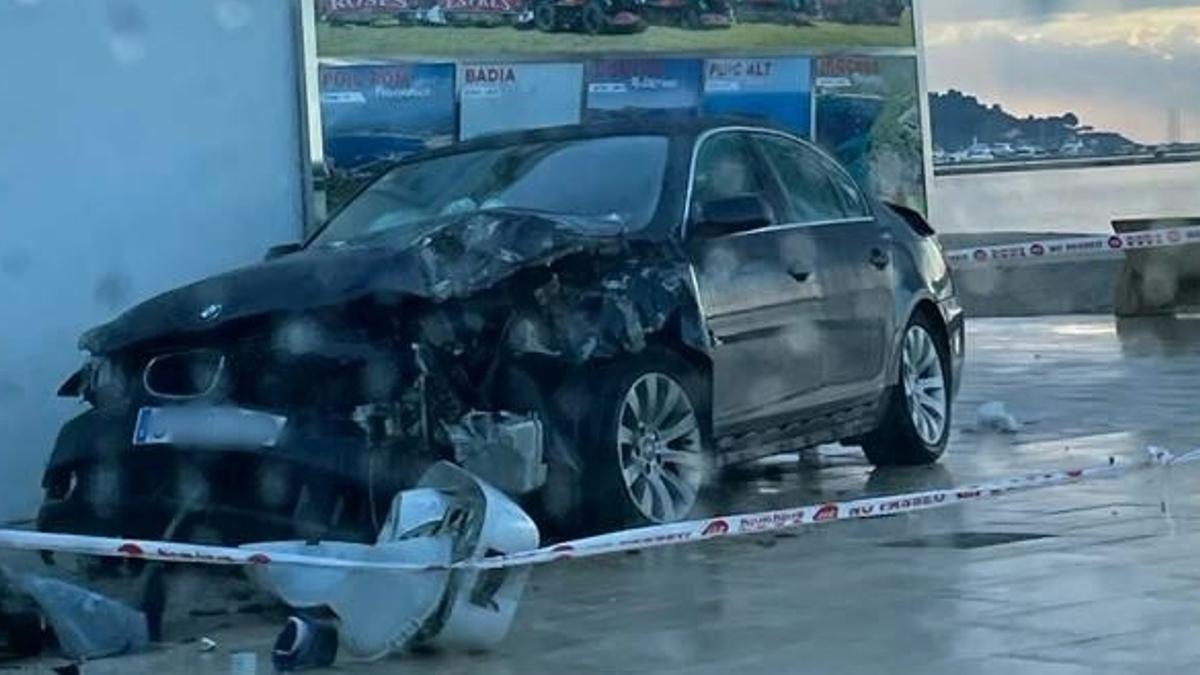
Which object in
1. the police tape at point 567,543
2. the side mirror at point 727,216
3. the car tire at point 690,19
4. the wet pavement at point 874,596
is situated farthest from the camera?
the car tire at point 690,19

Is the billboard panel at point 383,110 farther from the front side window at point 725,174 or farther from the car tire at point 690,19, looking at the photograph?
the front side window at point 725,174

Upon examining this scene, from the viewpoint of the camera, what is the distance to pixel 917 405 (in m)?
10.7

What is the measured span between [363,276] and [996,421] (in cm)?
564

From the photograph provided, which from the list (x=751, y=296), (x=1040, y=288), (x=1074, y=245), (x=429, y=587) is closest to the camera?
(x=429, y=587)

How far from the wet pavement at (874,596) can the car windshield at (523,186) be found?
4.62 feet

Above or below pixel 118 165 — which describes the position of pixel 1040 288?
below

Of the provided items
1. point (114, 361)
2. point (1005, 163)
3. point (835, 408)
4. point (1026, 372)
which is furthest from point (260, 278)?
point (1026, 372)

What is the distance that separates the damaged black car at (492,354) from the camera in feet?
25.4

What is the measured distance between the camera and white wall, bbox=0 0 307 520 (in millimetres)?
9695

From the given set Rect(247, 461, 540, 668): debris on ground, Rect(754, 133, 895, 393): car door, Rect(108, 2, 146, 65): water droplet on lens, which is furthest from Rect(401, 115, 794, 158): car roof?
Rect(247, 461, 540, 668): debris on ground

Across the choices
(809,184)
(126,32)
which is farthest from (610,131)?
(126,32)

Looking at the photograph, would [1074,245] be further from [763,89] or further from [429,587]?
[429,587]

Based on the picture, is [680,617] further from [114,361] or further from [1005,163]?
[1005,163]

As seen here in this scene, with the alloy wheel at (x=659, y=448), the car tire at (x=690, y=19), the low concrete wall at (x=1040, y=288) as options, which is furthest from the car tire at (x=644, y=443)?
the low concrete wall at (x=1040, y=288)
